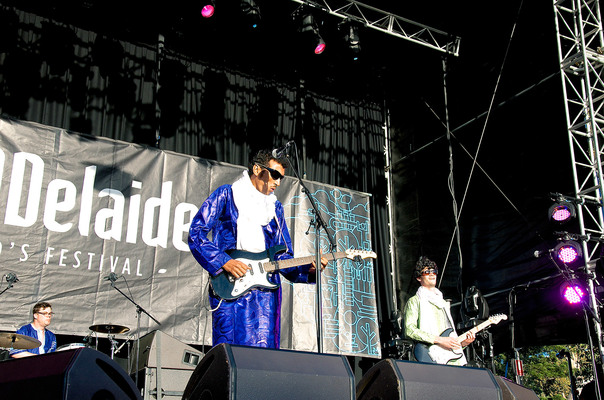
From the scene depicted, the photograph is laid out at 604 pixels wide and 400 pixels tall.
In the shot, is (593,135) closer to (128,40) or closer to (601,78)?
(601,78)

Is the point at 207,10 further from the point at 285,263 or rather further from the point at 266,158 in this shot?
the point at 285,263

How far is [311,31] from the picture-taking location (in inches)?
330

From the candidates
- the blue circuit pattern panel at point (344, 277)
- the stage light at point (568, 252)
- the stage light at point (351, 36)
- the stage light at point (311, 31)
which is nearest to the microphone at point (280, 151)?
the stage light at point (568, 252)

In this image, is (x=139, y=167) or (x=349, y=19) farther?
(x=349, y=19)

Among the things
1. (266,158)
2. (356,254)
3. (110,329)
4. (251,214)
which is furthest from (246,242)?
(110,329)

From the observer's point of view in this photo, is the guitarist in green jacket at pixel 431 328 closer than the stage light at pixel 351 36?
Yes

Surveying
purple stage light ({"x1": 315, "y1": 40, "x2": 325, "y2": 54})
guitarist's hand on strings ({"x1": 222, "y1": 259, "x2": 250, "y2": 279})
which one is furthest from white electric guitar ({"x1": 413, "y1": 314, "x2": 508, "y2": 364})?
purple stage light ({"x1": 315, "y1": 40, "x2": 325, "y2": 54})

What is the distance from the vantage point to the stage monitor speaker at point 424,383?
2.40m

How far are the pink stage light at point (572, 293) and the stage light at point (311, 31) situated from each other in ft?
14.8

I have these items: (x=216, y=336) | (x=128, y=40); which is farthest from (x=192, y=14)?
(x=216, y=336)

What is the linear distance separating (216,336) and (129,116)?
5.39 m

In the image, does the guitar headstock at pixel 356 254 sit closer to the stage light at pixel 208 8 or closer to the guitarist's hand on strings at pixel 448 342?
the guitarist's hand on strings at pixel 448 342

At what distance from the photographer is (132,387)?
2.29 m

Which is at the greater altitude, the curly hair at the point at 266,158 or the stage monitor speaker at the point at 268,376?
the curly hair at the point at 266,158
